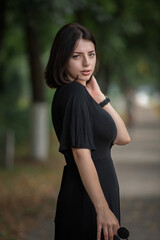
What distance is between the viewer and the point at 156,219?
738 cm

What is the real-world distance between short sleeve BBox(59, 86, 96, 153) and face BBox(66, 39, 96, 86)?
0.60 ft

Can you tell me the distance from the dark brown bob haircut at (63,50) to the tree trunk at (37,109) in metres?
11.2

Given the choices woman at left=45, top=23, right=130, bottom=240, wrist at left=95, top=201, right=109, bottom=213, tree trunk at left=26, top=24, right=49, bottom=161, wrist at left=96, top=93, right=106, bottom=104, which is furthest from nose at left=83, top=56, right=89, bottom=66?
tree trunk at left=26, top=24, right=49, bottom=161

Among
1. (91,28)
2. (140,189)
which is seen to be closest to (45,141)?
(140,189)

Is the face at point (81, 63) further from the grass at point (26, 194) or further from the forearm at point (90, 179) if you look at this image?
the grass at point (26, 194)

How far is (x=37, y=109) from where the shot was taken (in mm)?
14211

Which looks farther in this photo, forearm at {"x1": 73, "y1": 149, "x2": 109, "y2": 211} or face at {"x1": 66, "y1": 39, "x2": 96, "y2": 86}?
face at {"x1": 66, "y1": 39, "x2": 96, "y2": 86}

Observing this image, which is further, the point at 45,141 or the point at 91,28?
the point at 91,28

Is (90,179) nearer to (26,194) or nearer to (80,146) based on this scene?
(80,146)

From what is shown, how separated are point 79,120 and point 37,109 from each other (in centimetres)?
1156

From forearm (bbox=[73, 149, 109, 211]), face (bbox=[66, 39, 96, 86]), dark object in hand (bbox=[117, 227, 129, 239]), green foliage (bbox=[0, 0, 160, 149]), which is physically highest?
green foliage (bbox=[0, 0, 160, 149])

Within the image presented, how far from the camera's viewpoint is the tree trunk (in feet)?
46.5

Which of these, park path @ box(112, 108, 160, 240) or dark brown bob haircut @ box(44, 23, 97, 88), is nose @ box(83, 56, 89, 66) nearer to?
dark brown bob haircut @ box(44, 23, 97, 88)

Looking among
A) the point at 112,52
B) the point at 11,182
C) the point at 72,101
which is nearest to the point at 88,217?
the point at 72,101
